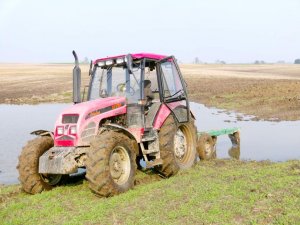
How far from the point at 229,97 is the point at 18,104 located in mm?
16224

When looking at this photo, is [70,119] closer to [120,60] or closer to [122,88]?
[122,88]

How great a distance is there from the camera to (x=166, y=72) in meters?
10.3

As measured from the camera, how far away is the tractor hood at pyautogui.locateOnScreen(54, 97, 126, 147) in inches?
321

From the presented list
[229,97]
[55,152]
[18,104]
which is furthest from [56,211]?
[18,104]

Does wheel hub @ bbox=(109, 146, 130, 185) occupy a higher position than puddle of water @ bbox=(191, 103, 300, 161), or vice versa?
wheel hub @ bbox=(109, 146, 130, 185)

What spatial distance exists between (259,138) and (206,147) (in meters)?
5.23

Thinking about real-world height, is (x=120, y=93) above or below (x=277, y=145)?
above

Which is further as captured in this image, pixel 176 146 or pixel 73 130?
pixel 176 146

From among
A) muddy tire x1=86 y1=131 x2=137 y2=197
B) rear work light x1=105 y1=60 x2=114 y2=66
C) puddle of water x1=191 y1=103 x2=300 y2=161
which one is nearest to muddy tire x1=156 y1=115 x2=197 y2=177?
muddy tire x1=86 y1=131 x2=137 y2=197

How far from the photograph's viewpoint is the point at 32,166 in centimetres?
839

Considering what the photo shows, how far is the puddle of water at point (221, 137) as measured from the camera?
1345cm

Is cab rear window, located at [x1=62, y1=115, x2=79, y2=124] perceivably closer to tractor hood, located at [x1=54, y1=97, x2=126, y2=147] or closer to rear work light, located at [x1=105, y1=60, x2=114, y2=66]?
tractor hood, located at [x1=54, y1=97, x2=126, y2=147]

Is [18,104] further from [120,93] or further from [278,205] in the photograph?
[278,205]

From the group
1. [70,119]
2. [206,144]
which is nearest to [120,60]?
[70,119]
